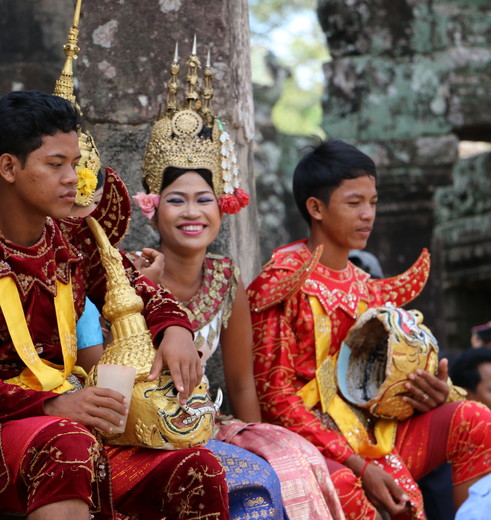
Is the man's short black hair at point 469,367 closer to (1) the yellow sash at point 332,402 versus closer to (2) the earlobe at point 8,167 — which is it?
(1) the yellow sash at point 332,402

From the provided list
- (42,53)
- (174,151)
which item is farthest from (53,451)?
(42,53)

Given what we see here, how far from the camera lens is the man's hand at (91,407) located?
3.29m

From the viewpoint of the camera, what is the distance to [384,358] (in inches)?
195

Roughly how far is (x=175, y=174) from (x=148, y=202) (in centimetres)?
16

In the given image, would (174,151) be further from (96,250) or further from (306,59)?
(306,59)

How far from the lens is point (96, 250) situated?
12.8 feet

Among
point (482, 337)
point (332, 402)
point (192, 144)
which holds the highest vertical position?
point (192, 144)

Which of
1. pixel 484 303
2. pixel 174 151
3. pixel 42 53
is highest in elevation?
pixel 42 53

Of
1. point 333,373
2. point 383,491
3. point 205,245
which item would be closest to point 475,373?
point 333,373

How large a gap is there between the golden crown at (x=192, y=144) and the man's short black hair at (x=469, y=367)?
1.84m

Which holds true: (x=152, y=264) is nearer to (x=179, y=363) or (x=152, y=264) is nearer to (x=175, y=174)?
(x=175, y=174)

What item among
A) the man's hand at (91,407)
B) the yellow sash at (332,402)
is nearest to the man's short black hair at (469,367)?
the yellow sash at (332,402)

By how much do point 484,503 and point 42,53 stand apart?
14.9ft

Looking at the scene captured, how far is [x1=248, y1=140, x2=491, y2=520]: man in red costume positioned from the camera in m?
4.63
